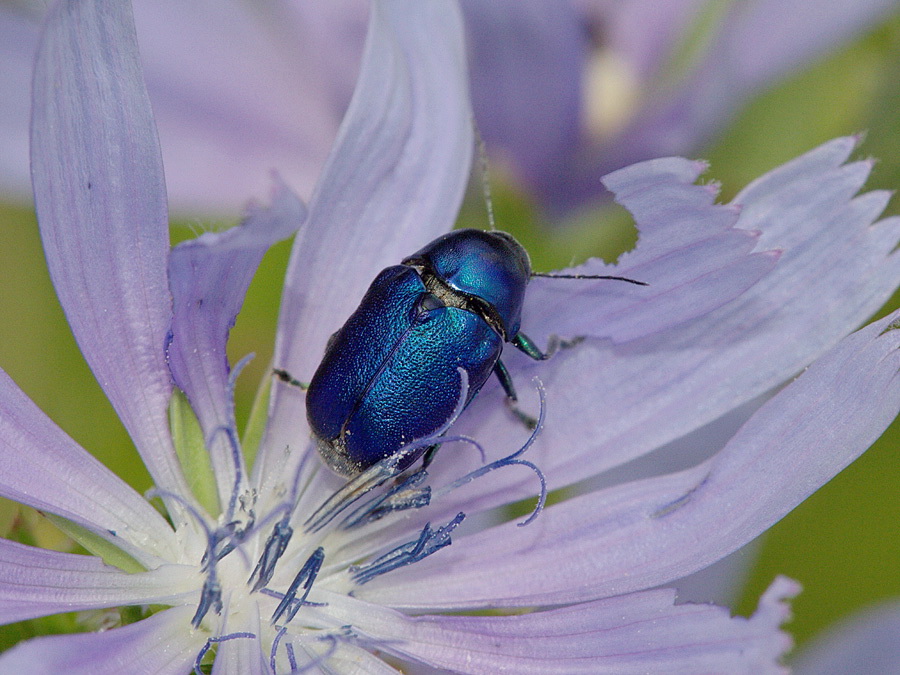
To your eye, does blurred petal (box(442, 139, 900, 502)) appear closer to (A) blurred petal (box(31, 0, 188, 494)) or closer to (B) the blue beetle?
(B) the blue beetle

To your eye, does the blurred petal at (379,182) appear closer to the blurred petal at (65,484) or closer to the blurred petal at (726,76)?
the blurred petal at (65,484)

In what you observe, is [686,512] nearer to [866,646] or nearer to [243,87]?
[866,646]

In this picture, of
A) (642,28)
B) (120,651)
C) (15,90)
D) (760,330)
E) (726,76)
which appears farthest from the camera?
(642,28)

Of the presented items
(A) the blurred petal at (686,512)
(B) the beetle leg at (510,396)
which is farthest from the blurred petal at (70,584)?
(B) the beetle leg at (510,396)

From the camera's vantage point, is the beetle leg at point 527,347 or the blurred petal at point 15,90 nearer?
the beetle leg at point 527,347

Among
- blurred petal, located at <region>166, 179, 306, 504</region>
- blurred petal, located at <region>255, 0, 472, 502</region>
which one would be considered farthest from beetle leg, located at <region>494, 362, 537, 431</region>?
blurred petal, located at <region>166, 179, 306, 504</region>

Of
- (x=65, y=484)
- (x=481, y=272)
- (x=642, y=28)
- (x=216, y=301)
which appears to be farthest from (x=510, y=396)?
(x=642, y=28)
